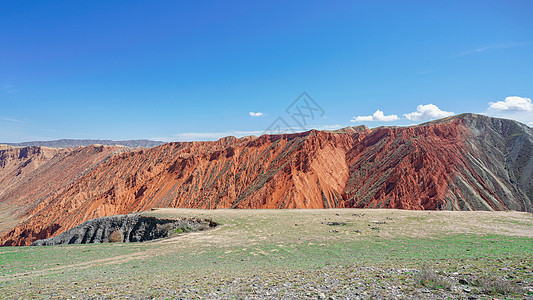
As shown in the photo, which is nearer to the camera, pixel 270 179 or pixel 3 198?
pixel 270 179

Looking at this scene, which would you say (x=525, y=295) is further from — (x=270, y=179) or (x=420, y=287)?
(x=270, y=179)

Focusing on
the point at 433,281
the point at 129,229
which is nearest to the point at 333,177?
the point at 129,229

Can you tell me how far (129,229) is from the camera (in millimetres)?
39406

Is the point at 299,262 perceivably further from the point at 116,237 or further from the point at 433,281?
the point at 116,237

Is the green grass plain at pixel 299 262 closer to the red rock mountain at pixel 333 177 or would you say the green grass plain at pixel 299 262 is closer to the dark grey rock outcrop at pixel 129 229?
the dark grey rock outcrop at pixel 129 229

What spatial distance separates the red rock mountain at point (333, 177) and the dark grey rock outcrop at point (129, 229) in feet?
107

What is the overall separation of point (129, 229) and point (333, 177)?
57578 millimetres

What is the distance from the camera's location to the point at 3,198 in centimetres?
12275

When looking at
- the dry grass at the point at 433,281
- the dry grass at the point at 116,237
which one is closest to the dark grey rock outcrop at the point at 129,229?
the dry grass at the point at 116,237

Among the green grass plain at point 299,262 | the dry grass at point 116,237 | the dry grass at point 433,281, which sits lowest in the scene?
the dry grass at point 116,237

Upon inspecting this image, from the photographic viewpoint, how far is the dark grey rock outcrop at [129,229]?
116ft

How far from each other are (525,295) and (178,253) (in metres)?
22.8

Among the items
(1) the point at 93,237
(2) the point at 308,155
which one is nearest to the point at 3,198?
(1) the point at 93,237

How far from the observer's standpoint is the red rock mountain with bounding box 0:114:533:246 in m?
59.6
